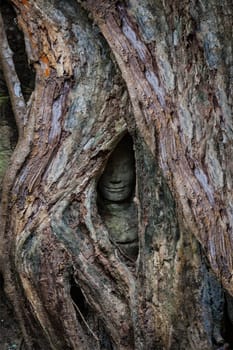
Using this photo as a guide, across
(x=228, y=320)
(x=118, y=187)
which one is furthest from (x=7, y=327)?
(x=228, y=320)

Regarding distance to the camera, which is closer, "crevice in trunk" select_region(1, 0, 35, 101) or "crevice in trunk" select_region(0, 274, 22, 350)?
"crevice in trunk" select_region(0, 274, 22, 350)

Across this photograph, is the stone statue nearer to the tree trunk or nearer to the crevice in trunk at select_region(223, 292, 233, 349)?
the tree trunk

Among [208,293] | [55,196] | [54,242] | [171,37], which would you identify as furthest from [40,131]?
[208,293]

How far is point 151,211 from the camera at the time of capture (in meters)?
1.98

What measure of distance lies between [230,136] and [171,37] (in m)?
0.36

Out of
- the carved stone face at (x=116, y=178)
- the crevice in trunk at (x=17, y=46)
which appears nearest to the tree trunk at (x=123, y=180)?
the carved stone face at (x=116, y=178)

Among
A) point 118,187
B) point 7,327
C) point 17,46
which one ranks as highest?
point 17,46

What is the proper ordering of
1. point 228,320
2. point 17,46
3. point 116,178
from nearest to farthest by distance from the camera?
point 228,320
point 116,178
point 17,46

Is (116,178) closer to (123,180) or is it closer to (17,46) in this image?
(123,180)

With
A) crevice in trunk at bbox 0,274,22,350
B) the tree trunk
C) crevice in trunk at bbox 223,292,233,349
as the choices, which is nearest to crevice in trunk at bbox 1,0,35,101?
the tree trunk

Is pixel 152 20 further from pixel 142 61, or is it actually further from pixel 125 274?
pixel 125 274

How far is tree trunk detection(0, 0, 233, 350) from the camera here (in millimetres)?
1861

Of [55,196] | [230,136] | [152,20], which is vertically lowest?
[55,196]

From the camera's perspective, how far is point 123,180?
7.11 feet
